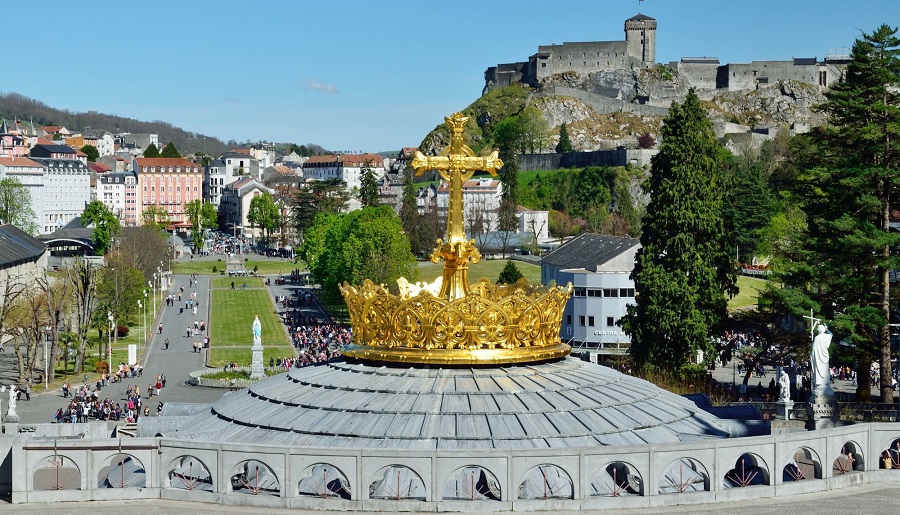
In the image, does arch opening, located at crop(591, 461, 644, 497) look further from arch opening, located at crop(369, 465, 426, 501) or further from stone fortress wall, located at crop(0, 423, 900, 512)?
arch opening, located at crop(369, 465, 426, 501)

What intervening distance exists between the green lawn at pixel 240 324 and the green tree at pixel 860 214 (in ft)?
144

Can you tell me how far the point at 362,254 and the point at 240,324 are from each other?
19.0 m

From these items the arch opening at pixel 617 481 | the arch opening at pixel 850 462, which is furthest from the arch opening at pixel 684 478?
the arch opening at pixel 850 462

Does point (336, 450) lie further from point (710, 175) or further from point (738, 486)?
point (710, 175)

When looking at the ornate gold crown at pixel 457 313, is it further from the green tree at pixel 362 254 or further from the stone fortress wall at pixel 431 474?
the green tree at pixel 362 254

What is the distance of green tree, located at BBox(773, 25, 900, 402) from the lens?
57.2m

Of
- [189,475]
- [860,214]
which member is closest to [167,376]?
[860,214]

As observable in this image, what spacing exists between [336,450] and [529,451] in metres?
3.79

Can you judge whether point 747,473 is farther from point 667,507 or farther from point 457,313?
point 457,313

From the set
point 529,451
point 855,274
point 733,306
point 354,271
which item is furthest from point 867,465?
point 354,271

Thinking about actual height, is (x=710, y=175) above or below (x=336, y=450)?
above

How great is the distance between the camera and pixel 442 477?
25891 mm

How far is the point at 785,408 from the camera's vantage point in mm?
39750

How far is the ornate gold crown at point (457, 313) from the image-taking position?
28.7 metres
